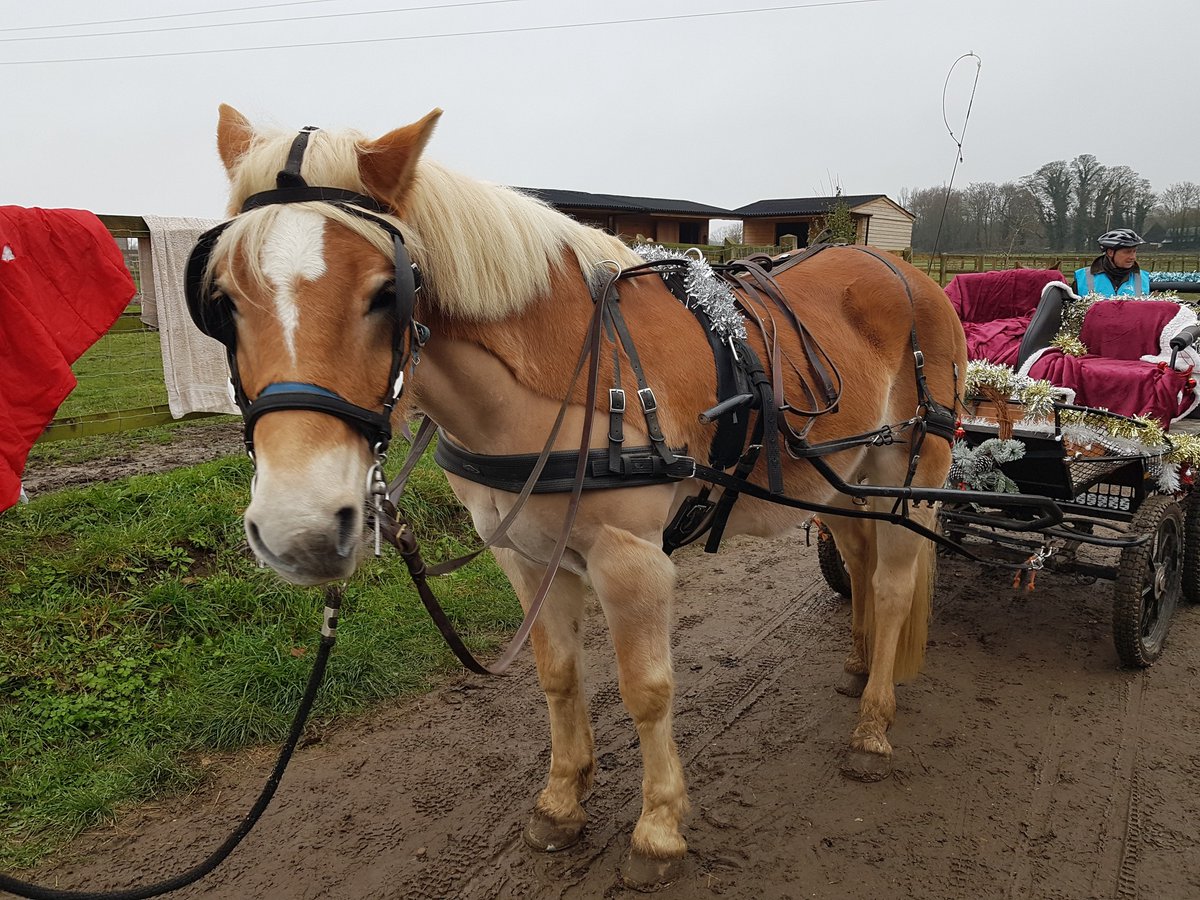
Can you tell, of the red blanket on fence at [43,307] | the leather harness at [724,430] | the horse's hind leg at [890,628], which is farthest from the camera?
the red blanket on fence at [43,307]

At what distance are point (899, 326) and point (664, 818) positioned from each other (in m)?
2.19

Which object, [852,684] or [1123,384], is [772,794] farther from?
[1123,384]

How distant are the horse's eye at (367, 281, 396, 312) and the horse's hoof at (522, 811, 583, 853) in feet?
6.32

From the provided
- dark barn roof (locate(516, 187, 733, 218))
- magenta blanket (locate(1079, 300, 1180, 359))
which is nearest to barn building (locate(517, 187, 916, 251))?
dark barn roof (locate(516, 187, 733, 218))

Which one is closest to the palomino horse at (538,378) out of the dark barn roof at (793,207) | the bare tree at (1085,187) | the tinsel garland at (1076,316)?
the tinsel garland at (1076,316)

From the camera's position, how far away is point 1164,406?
394 centimetres

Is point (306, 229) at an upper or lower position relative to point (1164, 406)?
upper

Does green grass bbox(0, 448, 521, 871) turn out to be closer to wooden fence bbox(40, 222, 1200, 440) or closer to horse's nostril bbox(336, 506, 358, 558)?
wooden fence bbox(40, 222, 1200, 440)

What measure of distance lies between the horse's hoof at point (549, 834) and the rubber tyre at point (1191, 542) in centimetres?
402

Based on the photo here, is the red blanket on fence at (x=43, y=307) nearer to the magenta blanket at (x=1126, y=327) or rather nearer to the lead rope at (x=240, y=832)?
the lead rope at (x=240, y=832)

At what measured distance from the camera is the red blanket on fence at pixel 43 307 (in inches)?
130

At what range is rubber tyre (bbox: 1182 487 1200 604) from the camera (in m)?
4.35

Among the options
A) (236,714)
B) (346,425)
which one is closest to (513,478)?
(346,425)

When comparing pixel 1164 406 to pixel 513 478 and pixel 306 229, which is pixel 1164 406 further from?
pixel 306 229
